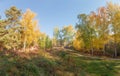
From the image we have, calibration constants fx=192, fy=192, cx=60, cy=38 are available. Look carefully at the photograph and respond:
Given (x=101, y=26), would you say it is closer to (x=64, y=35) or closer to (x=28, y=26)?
(x=28, y=26)

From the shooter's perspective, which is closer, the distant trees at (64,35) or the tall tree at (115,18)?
the tall tree at (115,18)

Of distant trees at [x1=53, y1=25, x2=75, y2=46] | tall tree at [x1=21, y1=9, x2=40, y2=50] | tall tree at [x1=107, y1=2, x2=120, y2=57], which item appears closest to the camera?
tall tree at [x1=107, y1=2, x2=120, y2=57]

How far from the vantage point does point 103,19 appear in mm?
38344

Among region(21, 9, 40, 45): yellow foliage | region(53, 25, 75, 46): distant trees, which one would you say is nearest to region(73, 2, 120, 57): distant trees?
region(21, 9, 40, 45): yellow foliage

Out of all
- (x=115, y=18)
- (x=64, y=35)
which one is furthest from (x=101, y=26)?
(x=64, y=35)

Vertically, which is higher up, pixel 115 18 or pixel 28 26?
pixel 115 18

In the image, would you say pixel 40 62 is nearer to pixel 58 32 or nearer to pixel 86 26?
pixel 86 26

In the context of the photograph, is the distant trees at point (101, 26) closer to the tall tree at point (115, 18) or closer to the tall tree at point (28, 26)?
the tall tree at point (115, 18)

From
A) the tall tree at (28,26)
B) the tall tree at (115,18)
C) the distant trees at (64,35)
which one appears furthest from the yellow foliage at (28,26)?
the distant trees at (64,35)

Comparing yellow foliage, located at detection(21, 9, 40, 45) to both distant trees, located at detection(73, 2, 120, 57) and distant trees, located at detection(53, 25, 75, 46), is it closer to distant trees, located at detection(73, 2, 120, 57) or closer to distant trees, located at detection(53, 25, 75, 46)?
distant trees, located at detection(73, 2, 120, 57)

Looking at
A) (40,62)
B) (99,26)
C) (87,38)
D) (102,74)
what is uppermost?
(99,26)

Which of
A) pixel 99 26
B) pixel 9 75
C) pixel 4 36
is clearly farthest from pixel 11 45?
pixel 9 75

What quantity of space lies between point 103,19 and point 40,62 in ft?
82.1

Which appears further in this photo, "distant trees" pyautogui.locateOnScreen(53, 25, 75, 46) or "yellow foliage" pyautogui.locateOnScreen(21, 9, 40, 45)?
"distant trees" pyautogui.locateOnScreen(53, 25, 75, 46)
